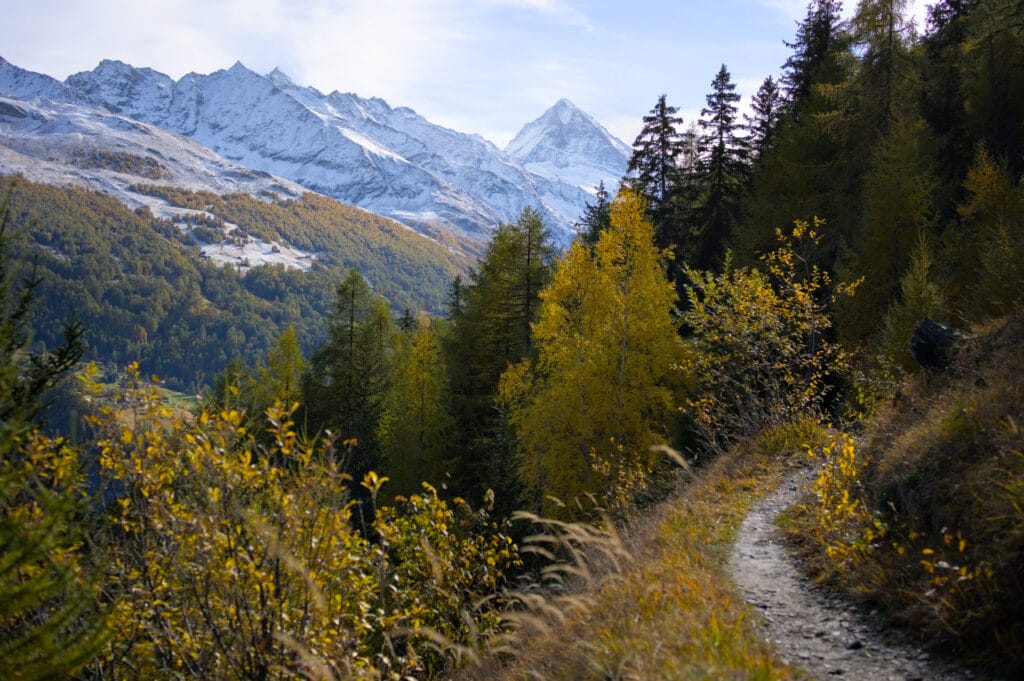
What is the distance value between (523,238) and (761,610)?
23.9m

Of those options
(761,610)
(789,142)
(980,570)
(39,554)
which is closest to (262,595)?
(39,554)

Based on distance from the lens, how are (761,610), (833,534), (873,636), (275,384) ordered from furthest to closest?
(275,384)
(833,534)
(761,610)
(873,636)

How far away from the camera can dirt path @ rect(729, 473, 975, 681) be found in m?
4.27

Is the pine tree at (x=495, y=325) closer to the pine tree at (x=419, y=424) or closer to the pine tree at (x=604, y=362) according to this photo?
the pine tree at (x=419, y=424)

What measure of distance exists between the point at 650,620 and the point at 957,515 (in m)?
3.04

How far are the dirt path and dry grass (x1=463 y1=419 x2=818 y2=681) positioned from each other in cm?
27

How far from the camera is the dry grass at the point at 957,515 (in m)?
4.14

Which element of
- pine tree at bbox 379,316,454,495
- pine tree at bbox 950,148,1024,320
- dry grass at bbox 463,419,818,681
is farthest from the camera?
pine tree at bbox 379,316,454,495

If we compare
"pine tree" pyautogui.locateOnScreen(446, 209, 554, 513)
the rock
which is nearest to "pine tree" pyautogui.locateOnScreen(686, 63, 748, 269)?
"pine tree" pyautogui.locateOnScreen(446, 209, 554, 513)

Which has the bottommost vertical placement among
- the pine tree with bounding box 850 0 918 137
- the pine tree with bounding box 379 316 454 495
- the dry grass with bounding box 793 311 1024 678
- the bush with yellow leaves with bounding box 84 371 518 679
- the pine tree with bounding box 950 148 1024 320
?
the pine tree with bounding box 379 316 454 495

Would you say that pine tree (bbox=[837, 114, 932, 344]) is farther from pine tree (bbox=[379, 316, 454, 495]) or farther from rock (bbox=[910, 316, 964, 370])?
pine tree (bbox=[379, 316, 454, 495])

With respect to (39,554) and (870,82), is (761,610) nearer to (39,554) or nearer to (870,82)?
(39,554)

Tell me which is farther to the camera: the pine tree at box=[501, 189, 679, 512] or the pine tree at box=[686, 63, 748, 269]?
the pine tree at box=[686, 63, 748, 269]

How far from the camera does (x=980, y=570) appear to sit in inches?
166
